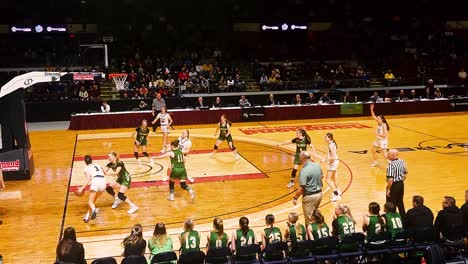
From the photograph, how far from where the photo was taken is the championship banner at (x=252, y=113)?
3056cm

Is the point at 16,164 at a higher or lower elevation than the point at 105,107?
lower

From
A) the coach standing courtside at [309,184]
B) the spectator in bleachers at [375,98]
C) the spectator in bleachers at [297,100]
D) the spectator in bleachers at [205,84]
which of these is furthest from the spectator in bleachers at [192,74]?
the coach standing courtside at [309,184]

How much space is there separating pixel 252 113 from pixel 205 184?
1397cm

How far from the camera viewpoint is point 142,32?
39562 millimetres

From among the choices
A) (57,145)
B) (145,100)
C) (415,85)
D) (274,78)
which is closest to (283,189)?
(57,145)

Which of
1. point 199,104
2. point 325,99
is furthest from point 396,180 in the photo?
point 325,99

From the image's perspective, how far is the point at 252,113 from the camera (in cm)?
3062

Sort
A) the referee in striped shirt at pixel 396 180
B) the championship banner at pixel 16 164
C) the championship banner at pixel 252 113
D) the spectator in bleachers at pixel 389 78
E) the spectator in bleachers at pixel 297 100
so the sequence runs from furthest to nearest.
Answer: the spectator in bleachers at pixel 389 78, the spectator in bleachers at pixel 297 100, the championship banner at pixel 252 113, the championship banner at pixel 16 164, the referee in striped shirt at pixel 396 180

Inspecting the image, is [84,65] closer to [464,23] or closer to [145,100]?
[145,100]

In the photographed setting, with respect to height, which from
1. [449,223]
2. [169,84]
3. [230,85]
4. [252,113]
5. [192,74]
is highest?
[192,74]

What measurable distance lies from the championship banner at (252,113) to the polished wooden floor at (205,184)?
3.37 metres

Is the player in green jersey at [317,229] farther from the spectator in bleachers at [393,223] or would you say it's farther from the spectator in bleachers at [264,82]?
the spectator in bleachers at [264,82]

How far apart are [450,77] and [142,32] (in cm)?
2298

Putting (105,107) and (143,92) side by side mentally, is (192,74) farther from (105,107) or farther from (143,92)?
(105,107)
